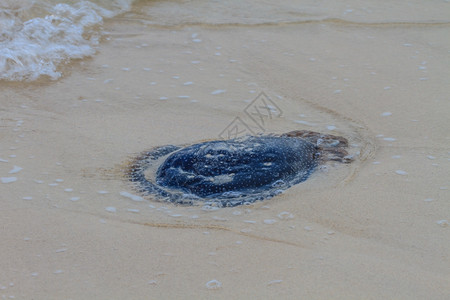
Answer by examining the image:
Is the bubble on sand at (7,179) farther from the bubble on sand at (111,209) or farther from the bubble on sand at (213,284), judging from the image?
the bubble on sand at (213,284)

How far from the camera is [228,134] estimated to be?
378cm

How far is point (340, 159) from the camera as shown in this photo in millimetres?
3307

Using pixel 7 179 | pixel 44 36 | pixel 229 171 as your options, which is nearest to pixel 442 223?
pixel 229 171

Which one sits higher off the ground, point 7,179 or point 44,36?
point 44,36

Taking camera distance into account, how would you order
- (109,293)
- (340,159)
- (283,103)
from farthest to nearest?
(283,103), (340,159), (109,293)

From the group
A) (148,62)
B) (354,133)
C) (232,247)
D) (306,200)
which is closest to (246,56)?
(148,62)

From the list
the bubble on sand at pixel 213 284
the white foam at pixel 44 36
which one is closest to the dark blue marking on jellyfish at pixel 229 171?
the bubble on sand at pixel 213 284

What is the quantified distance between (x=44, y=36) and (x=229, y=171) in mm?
3232

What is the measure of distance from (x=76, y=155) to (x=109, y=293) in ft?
4.84

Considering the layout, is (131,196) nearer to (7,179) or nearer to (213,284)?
(7,179)

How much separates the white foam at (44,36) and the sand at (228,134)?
0.52ft

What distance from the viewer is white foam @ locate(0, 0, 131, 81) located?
185 inches

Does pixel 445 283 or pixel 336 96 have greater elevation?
pixel 336 96

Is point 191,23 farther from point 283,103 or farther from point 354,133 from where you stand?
point 354,133
